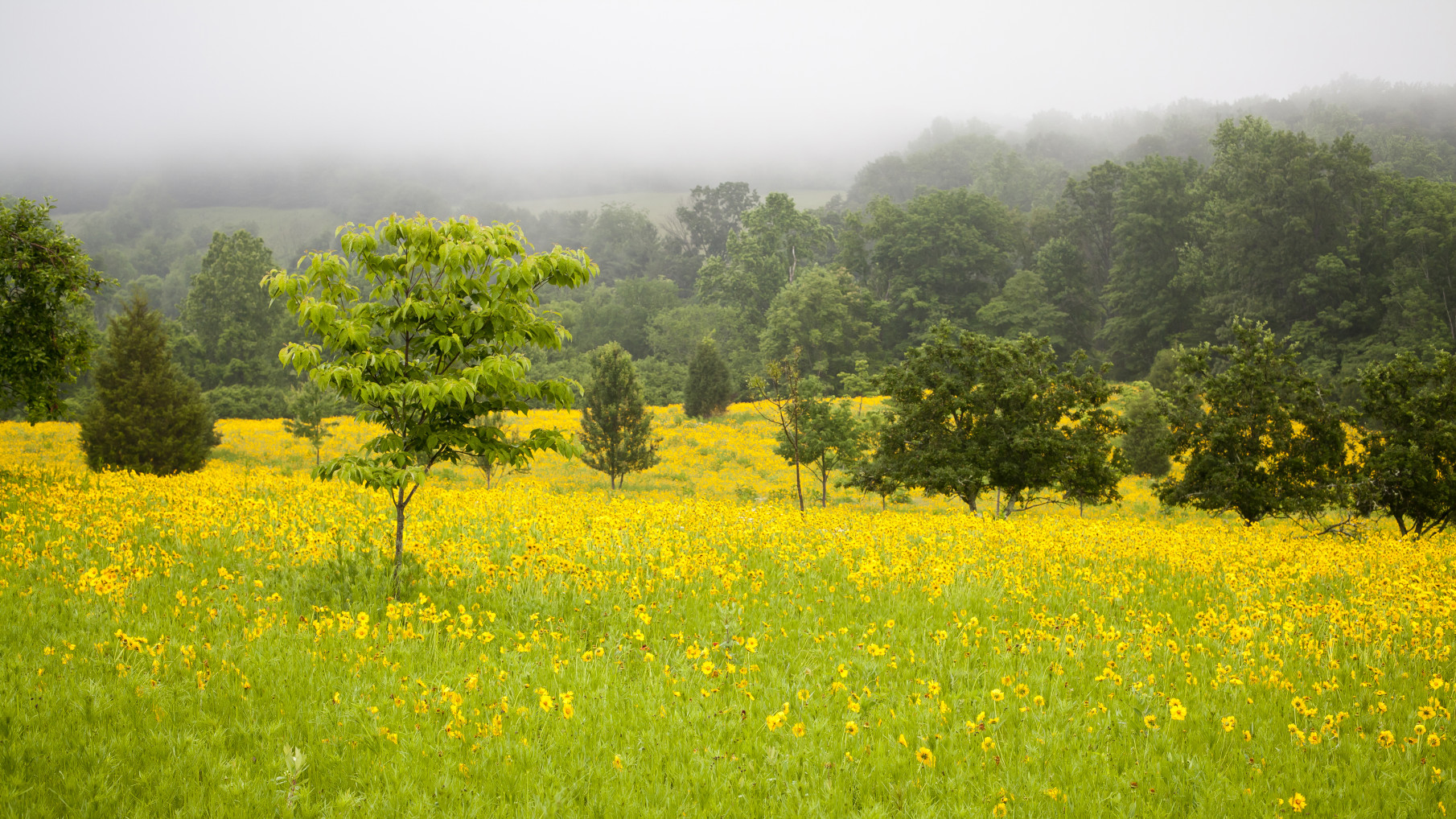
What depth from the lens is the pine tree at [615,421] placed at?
2406 cm

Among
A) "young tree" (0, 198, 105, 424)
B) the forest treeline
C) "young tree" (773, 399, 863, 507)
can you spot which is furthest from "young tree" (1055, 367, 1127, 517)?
"young tree" (0, 198, 105, 424)

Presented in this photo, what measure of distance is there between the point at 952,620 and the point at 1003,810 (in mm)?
3080

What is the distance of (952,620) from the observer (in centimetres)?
653

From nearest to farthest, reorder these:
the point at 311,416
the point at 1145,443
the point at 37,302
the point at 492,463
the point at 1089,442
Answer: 1. the point at 37,302
2. the point at 1089,442
3. the point at 492,463
4. the point at 1145,443
5. the point at 311,416

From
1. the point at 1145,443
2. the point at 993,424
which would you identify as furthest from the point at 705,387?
the point at 993,424

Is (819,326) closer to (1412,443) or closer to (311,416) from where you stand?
(311,416)

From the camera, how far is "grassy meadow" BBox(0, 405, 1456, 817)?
380 cm

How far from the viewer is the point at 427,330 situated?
6.80 m

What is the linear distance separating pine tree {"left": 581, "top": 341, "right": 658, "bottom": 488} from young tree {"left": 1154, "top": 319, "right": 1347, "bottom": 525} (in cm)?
1574

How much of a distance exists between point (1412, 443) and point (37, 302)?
26.3 meters

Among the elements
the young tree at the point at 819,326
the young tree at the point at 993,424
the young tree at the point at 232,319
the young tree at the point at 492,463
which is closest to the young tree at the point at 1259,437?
the young tree at the point at 993,424

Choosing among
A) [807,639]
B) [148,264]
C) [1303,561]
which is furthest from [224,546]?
[148,264]

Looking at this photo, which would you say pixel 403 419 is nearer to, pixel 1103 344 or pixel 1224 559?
Answer: pixel 1224 559

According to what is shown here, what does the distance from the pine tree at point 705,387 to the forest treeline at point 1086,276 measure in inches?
230
